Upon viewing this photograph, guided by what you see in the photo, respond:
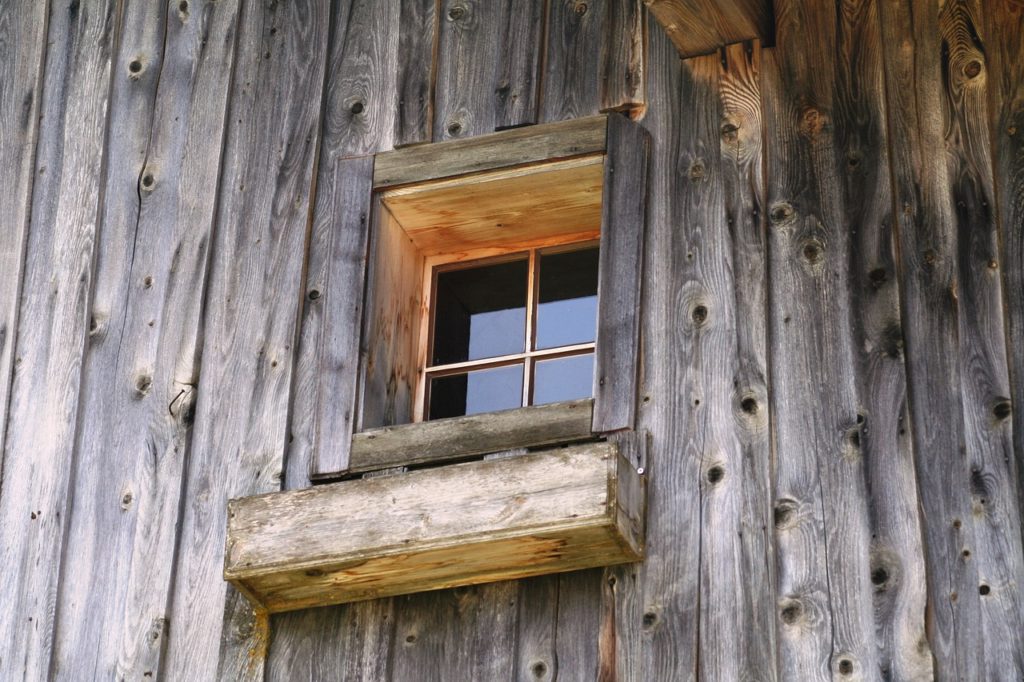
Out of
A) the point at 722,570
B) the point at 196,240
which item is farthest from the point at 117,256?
the point at 722,570

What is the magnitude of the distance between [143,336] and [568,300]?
1177 millimetres

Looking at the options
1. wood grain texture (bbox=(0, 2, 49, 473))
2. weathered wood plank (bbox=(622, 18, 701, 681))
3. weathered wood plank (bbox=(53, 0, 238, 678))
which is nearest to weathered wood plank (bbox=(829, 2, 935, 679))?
weathered wood plank (bbox=(622, 18, 701, 681))

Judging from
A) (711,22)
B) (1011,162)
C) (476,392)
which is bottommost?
(476,392)

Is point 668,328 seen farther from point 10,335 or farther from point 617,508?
point 10,335

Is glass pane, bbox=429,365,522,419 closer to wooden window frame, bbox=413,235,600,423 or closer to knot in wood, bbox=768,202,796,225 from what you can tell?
wooden window frame, bbox=413,235,600,423

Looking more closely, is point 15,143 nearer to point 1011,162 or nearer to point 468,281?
point 468,281

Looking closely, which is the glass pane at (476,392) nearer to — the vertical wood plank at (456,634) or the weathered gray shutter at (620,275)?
the weathered gray shutter at (620,275)

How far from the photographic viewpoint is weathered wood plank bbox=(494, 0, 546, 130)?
484cm

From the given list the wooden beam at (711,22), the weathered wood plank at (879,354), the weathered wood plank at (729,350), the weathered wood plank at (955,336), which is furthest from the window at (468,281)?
the weathered wood plank at (955,336)

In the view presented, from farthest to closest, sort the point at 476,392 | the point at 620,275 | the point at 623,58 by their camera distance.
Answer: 1. the point at 623,58
2. the point at 476,392
3. the point at 620,275

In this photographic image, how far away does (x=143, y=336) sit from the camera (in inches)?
193

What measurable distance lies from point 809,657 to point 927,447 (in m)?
0.56

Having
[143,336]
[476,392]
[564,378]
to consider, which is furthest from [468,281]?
[143,336]

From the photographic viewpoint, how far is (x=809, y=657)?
3.88 m
